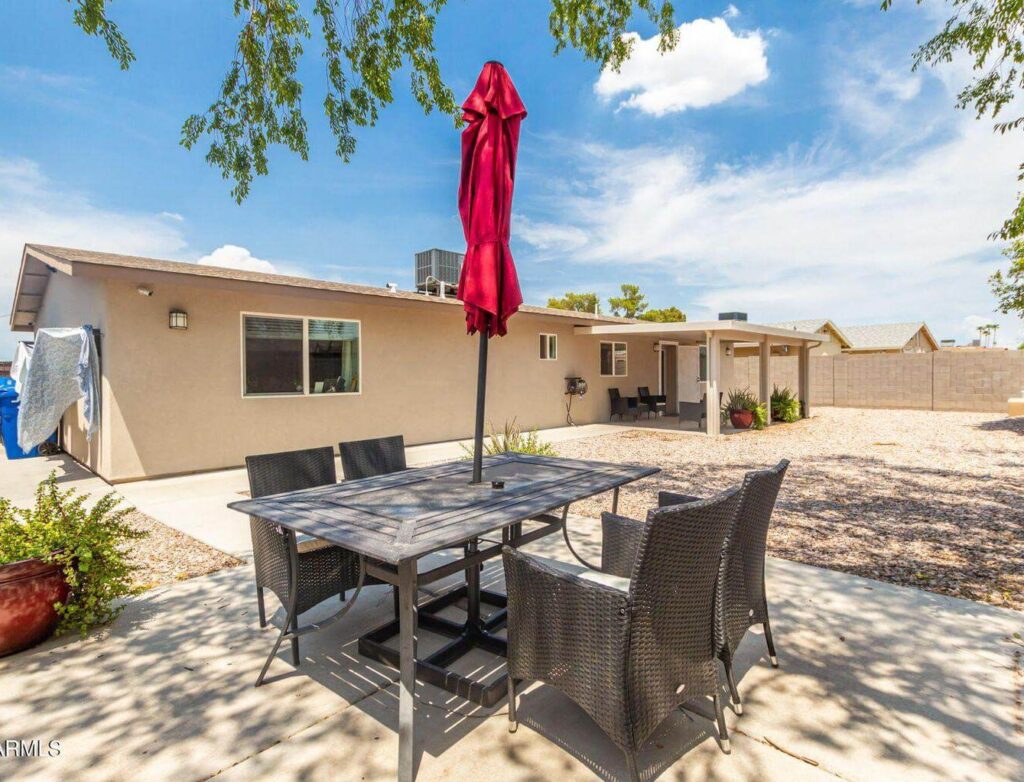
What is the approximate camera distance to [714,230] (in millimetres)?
15320

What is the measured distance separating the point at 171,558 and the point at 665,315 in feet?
124

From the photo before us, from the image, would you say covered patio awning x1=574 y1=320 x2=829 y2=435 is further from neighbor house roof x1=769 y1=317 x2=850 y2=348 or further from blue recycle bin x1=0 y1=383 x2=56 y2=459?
neighbor house roof x1=769 y1=317 x2=850 y2=348

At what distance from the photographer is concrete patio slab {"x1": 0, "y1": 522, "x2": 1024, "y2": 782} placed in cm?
183

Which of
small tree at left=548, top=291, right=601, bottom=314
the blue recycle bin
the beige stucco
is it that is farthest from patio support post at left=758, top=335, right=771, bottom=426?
small tree at left=548, top=291, right=601, bottom=314

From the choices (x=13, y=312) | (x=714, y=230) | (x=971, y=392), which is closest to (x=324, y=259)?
(x=13, y=312)

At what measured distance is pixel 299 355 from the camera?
8320 mm

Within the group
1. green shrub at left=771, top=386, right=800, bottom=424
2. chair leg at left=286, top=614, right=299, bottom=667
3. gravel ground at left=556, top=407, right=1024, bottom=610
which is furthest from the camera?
green shrub at left=771, top=386, right=800, bottom=424

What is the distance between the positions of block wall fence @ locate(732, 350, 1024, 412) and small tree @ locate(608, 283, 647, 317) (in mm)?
23438

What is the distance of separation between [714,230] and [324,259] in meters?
13.6

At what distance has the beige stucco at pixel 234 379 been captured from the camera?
667 centimetres

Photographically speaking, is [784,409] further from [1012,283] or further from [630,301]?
[630,301]

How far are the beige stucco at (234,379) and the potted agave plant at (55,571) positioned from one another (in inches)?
165

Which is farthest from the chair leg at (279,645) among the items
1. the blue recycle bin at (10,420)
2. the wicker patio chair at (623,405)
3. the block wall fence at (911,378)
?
the block wall fence at (911,378)

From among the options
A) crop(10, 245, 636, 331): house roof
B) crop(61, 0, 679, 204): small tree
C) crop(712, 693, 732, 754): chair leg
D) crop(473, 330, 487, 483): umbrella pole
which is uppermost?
crop(61, 0, 679, 204): small tree
